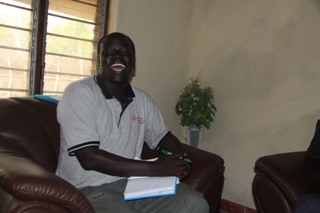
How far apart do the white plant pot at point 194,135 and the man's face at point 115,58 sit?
1.31 meters

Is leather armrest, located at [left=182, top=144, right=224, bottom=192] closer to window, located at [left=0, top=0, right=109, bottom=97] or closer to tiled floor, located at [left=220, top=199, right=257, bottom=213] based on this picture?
tiled floor, located at [left=220, top=199, right=257, bottom=213]

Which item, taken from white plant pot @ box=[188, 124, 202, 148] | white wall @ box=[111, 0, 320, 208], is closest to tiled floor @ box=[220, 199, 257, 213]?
white wall @ box=[111, 0, 320, 208]

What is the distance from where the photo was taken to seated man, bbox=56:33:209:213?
145cm

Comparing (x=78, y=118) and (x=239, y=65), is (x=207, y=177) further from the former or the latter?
(x=239, y=65)

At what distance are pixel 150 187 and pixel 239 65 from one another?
1.80m

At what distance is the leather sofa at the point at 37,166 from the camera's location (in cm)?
111

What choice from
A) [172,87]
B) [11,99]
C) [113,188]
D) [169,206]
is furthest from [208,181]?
[172,87]

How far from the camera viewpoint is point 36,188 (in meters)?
1.10

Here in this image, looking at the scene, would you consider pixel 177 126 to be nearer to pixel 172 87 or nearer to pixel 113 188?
pixel 172 87

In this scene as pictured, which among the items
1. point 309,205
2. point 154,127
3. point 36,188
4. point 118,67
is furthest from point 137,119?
point 309,205

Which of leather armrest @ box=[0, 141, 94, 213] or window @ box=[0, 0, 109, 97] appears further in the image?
window @ box=[0, 0, 109, 97]

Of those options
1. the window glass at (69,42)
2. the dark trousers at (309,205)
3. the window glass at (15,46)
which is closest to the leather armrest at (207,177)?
the dark trousers at (309,205)

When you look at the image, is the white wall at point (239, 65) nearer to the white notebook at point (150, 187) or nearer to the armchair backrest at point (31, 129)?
the armchair backrest at point (31, 129)

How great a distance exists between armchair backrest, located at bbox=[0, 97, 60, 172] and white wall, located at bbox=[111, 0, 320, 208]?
1.12 m
